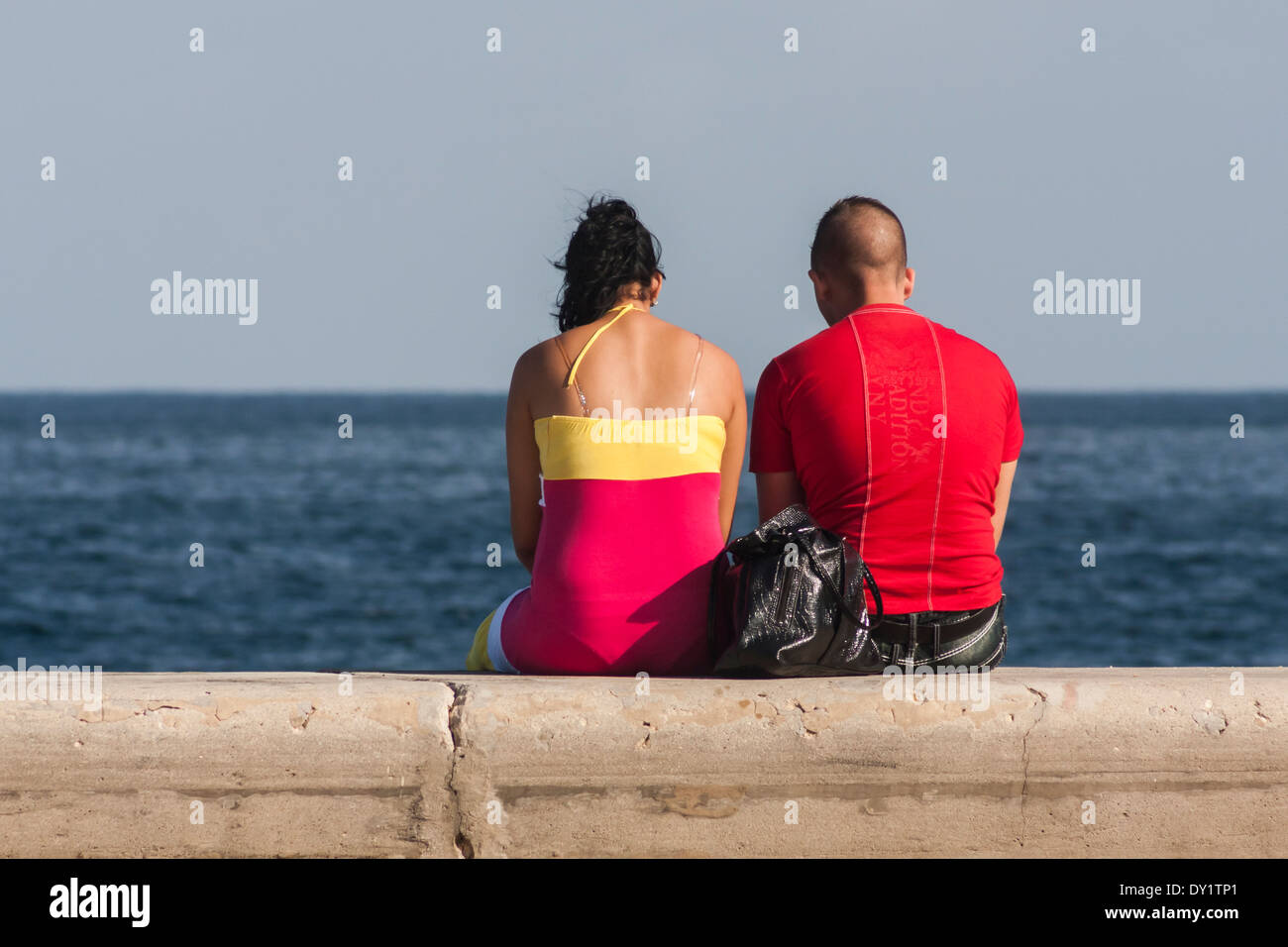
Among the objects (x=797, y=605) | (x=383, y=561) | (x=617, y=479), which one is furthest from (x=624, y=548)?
(x=383, y=561)

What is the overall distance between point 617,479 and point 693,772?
2.48 ft

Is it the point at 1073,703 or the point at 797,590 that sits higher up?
the point at 797,590

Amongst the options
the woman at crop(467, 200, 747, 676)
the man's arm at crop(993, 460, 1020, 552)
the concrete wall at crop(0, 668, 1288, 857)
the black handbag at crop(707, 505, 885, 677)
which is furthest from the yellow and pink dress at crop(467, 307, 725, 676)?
the man's arm at crop(993, 460, 1020, 552)

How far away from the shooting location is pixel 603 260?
365cm

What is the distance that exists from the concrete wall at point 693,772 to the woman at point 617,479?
0.30 m

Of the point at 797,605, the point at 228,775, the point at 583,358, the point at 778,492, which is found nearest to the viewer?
the point at 228,775

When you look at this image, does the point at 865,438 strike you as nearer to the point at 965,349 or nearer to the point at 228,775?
Answer: the point at 965,349

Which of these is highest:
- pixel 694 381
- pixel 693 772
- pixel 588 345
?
pixel 588 345

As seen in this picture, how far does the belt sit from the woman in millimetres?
467

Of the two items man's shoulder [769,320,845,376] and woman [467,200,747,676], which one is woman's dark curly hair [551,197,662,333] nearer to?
woman [467,200,747,676]

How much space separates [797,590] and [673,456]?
48 cm

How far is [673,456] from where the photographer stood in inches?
133
